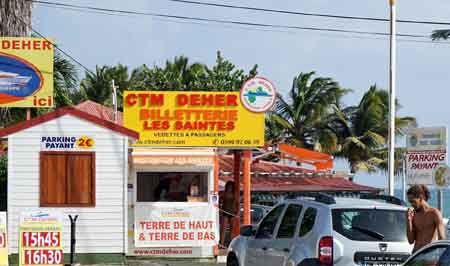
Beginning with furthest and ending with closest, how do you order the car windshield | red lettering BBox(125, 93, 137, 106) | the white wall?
red lettering BBox(125, 93, 137, 106)
the white wall
the car windshield

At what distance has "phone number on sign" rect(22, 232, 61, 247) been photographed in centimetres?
1673

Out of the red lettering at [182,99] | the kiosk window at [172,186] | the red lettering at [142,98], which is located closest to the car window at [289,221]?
the red lettering at [182,99]

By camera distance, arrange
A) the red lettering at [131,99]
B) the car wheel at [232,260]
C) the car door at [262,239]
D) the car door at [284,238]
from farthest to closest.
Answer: the red lettering at [131,99] < the car wheel at [232,260] < the car door at [262,239] < the car door at [284,238]

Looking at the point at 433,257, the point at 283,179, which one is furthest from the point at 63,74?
the point at 433,257

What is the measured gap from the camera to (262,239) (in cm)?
1287

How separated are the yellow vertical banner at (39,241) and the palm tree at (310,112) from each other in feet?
110

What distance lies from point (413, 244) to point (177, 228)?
34.0 feet

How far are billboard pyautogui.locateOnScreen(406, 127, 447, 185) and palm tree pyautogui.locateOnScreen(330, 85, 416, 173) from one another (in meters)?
32.9

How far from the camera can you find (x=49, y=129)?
63.7ft

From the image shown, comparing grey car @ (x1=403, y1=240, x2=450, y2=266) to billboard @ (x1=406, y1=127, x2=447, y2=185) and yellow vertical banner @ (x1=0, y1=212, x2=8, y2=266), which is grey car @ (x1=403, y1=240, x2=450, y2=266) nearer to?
billboard @ (x1=406, y1=127, x2=447, y2=185)

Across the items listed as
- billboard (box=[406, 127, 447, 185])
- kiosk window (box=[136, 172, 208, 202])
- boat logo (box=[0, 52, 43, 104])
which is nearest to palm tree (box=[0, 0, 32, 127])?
boat logo (box=[0, 52, 43, 104])

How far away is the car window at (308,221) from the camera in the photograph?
1148 cm

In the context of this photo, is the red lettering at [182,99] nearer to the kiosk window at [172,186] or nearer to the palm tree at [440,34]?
the kiosk window at [172,186]

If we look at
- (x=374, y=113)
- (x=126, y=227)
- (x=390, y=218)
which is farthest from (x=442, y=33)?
(x=374, y=113)
